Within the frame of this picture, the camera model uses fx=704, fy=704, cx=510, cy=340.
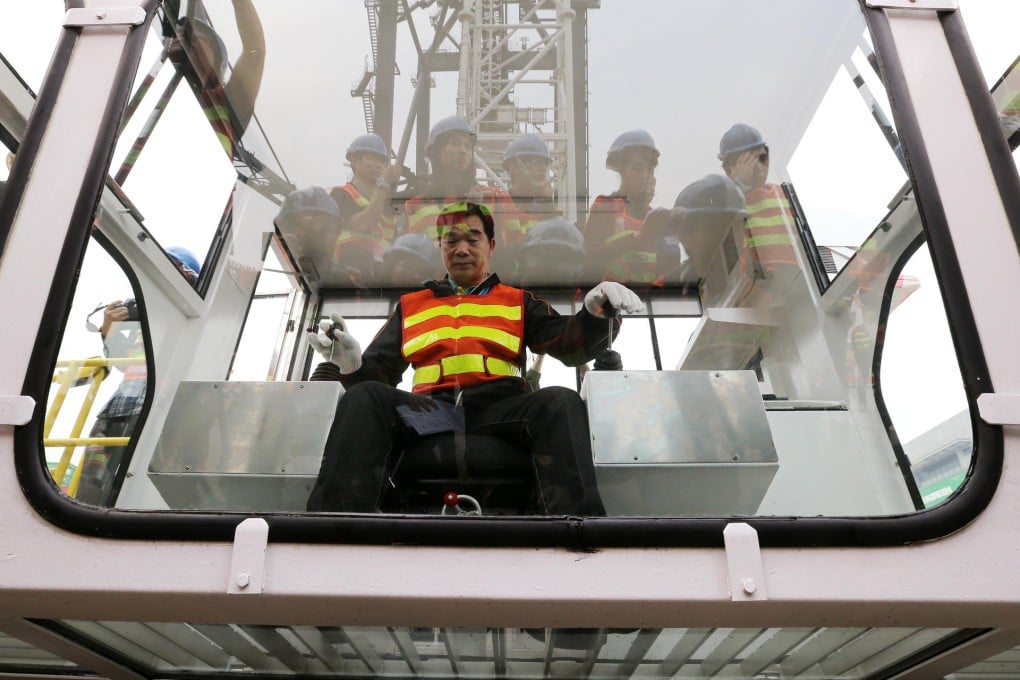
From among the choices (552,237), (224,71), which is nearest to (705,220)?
(552,237)

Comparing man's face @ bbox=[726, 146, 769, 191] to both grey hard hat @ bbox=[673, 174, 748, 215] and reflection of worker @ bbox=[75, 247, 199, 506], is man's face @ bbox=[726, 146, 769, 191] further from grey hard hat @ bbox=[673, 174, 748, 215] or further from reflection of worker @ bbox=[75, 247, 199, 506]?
reflection of worker @ bbox=[75, 247, 199, 506]

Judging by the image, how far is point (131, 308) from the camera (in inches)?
85.8

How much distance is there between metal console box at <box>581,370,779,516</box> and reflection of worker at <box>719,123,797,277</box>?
2.15 ft

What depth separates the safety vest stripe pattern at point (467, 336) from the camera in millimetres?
2023

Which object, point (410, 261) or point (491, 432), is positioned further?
point (410, 261)

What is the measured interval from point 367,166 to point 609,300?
1.02 metres

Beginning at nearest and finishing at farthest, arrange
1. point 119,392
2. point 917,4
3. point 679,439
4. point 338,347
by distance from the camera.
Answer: point 917,4
point 679,439
point 119,392
point 338,347

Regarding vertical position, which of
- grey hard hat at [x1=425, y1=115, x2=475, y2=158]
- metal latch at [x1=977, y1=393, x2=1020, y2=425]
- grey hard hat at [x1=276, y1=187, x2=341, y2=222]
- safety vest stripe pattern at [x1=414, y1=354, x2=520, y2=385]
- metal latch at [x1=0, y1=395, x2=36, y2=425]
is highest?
grey hard hat at [x1=425, y1=115, x2=475, y2=158]

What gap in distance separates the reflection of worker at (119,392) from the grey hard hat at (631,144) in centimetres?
149

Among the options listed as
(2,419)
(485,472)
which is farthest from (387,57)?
(2,419)

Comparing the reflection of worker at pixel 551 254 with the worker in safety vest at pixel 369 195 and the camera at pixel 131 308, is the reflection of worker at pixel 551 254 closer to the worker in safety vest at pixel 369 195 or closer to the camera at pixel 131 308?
the worker in safety vest at pixel 369 195

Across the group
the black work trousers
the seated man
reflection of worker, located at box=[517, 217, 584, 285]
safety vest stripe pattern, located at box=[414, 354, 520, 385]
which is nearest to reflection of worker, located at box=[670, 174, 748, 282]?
reflection of worker, located at box=[517, 217, 584, 285]

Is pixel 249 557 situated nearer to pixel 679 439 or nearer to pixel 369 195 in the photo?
pixel 679 439

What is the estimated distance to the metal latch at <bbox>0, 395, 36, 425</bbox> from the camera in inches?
44.9
